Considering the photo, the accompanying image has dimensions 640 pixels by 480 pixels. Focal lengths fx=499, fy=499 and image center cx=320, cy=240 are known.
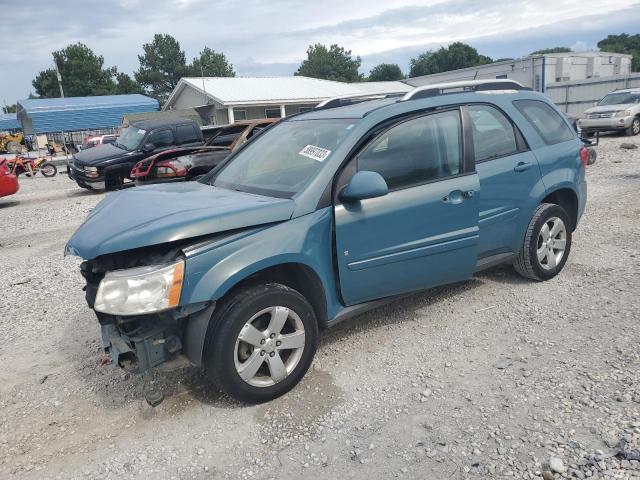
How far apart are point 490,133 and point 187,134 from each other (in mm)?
11138

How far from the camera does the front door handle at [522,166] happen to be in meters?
4.24

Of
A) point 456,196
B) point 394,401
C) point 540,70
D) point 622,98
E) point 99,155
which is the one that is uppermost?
point 540,70

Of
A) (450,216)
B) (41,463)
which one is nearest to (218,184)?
(450,216)

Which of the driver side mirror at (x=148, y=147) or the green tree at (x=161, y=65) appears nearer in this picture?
the driver side mirror at (x=148, y=147)

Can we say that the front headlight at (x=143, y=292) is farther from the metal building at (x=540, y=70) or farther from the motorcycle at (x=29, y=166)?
the metal building at (x=540, y=70)

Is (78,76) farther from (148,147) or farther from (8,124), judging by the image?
(148,147)

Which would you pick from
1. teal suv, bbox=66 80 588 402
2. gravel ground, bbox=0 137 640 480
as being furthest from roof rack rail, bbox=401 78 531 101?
gravel ground, bbox=0 137 640 480

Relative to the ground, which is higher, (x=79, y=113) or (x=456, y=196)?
(x=79, y=113)

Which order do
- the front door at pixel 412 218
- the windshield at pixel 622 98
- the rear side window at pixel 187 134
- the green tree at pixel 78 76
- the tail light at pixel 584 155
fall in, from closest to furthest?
the front door at pixel 412 218 < the tail light at pixel 584 155 < the rear side window at pixel 187 134 < the windshield at pixel 622 98 < the green tree at pixel 78 76

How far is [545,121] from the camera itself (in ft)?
15.4

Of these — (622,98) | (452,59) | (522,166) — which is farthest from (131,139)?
(452,59)

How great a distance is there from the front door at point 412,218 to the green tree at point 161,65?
8662 cm

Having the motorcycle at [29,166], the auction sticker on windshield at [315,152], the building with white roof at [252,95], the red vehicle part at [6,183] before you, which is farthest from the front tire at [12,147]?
the auction sticker on windshield at [315,152]

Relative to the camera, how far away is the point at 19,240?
839 cm
